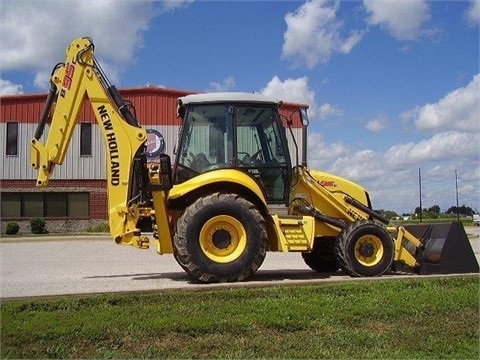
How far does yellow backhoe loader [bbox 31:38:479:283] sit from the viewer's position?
1015 cm

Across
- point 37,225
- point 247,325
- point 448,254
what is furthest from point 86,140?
→ point 247,325

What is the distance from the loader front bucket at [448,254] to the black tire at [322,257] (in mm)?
1622

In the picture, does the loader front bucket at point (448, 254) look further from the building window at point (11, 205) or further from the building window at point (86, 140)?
the building window at point (11, 205)

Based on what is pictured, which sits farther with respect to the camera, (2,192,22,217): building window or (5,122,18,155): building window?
(5,122,18,155): building window

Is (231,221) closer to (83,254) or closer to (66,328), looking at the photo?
(66,328)

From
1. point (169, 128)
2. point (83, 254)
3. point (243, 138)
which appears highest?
point (169, 128)

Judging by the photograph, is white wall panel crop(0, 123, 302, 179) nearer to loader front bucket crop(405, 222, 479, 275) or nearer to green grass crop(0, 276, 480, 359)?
loader front bucket crop(405, 222, 479, 275)

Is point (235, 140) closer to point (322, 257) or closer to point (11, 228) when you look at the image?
point (322, 257)

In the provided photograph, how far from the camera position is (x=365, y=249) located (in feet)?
35.7

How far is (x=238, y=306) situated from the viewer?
7477mm

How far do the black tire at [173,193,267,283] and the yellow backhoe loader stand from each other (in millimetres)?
17

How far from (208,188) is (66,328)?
4312 millimetres

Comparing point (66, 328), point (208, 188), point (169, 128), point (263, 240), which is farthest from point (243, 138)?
point (169, 128)

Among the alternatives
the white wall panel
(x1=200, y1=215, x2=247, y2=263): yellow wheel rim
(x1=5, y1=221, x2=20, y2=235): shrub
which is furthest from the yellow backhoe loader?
the white wall panel
